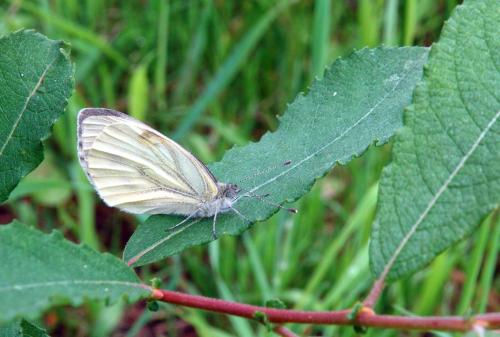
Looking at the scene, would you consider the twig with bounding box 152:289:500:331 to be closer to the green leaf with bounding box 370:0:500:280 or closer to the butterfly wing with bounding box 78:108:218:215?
the green leaf with bounding box 370:0:500:280

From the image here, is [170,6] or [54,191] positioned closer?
[54,191]

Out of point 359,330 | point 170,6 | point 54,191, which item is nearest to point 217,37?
point 170,6

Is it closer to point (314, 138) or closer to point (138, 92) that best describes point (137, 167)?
point (314, 138)

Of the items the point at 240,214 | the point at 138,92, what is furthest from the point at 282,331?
the point at 138,92

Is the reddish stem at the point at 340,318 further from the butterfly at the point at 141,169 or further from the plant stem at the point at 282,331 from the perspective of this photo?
the butterfly at the point at 141,169

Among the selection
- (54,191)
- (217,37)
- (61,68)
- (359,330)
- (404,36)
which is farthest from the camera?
(217,37)

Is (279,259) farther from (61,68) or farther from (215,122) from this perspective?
(61,68)
